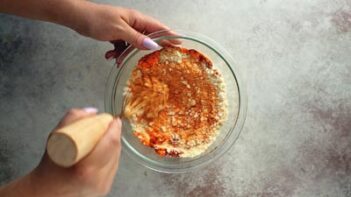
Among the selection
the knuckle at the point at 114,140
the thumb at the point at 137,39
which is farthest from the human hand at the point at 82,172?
the thumb at the point at 137,39

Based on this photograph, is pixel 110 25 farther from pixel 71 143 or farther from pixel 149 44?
pixel 71 143

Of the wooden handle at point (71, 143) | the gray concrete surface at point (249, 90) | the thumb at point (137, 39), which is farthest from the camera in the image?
the gray concrete surface at point (249, 90)

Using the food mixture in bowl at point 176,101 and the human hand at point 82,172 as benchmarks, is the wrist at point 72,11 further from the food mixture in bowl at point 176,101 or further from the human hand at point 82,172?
the human hand at point 82,172

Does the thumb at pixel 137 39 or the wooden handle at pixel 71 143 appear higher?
the thumb at pixel 137 39

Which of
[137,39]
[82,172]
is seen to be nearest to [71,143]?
[82,172]

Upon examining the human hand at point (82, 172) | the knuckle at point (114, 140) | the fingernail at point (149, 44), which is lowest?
the human hand at point (82, 172)

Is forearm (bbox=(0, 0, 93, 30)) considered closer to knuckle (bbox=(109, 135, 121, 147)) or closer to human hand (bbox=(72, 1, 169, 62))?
human hand (bbox=(72, 1, 169, 62))
